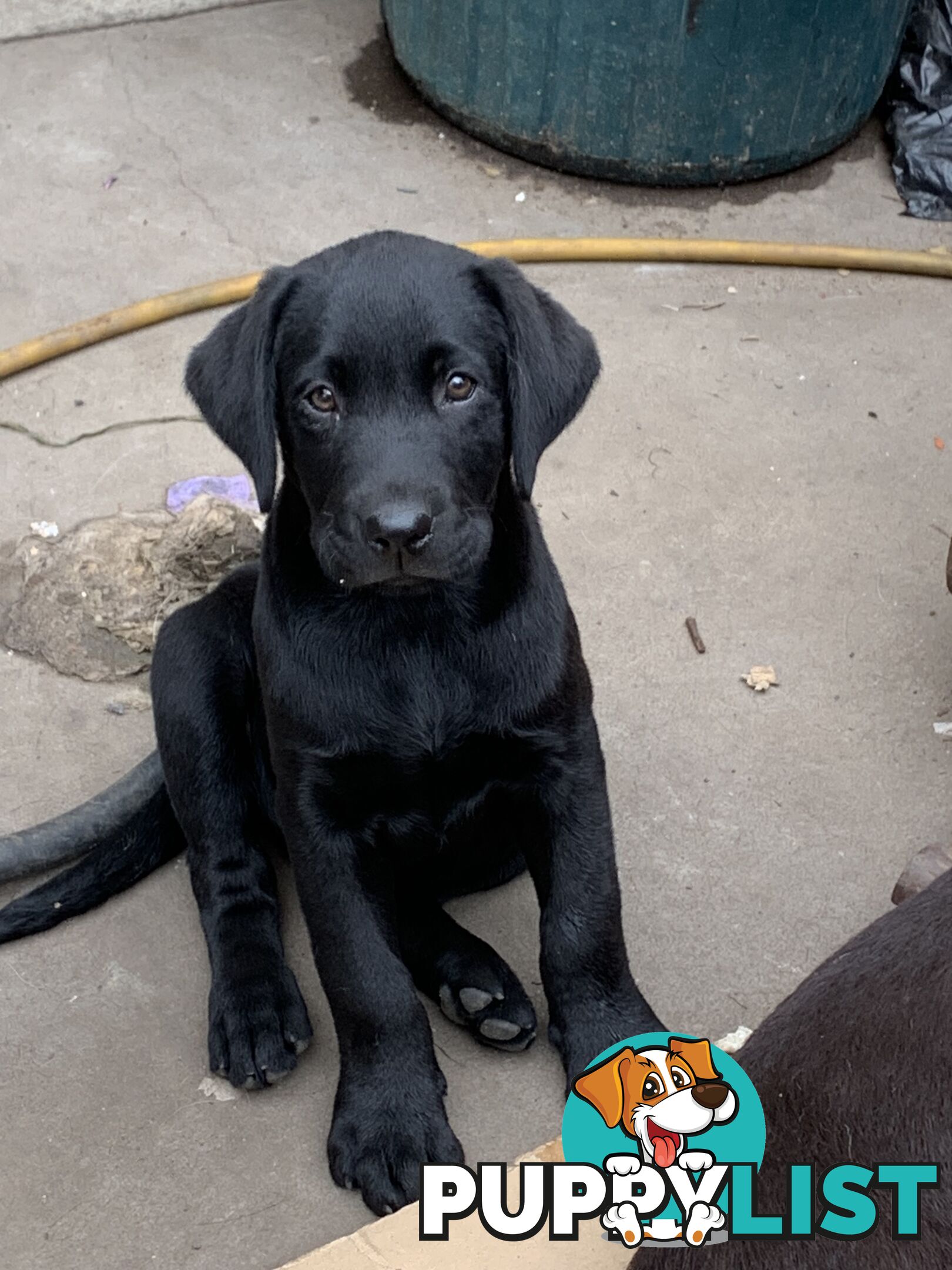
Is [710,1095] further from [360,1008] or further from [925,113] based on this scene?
[925,113]

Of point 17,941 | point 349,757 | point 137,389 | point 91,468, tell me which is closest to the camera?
point 349,757

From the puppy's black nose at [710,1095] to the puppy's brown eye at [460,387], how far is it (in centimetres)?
112

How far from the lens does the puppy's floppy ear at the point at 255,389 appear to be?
2.48 m

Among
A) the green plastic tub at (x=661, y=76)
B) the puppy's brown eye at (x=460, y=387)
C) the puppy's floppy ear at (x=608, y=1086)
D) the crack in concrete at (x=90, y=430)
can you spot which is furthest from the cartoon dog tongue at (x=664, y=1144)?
the green plastic tub at (x=661, y=76)

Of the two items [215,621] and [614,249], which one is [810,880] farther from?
[614,249]

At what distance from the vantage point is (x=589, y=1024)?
2.71 metres

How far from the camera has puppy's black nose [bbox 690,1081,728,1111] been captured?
1979mm

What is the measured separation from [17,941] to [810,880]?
1.65 meters

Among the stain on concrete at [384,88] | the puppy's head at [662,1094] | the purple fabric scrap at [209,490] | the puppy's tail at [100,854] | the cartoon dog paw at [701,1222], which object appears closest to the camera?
the cartoon dog paw at [701,1222]

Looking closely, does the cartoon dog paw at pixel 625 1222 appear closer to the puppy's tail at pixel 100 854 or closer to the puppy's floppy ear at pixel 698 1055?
the puppy's floppy ear at pixel 698 1055

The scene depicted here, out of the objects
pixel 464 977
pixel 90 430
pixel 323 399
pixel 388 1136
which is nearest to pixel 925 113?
pixel 90 430

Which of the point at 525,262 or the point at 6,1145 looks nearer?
the point at 6,1145

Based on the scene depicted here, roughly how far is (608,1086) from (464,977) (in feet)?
1.61

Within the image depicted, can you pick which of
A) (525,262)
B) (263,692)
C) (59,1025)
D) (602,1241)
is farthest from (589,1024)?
(525,262)
